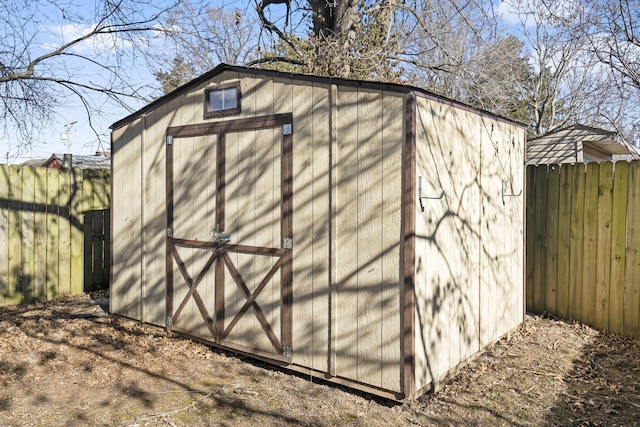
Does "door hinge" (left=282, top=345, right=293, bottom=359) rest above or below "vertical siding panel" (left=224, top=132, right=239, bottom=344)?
below

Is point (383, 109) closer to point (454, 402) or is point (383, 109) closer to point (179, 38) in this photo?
point (454, 402)

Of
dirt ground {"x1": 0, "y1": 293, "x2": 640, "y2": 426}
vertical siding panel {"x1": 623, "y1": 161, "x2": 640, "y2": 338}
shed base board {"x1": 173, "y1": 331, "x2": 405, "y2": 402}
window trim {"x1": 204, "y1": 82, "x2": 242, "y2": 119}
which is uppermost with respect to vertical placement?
window trim {"x1": 204, "y1": 82, "x2": 242, "y2": 119}

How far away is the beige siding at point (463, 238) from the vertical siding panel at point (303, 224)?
99 cm

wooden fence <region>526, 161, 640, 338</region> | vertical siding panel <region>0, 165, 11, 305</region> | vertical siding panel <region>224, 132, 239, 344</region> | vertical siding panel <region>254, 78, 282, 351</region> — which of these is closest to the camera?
vertical siding panel <region>254, 78, 282, 351</region>

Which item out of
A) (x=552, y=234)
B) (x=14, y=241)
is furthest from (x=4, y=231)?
(x=552, y=234)

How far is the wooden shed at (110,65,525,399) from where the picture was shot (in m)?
3.94

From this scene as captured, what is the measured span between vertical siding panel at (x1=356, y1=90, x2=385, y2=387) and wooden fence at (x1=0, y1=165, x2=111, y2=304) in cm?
544

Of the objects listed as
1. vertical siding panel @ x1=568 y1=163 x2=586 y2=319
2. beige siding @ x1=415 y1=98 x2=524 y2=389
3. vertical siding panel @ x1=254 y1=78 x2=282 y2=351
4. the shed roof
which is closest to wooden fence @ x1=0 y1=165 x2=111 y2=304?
vertical siding panel @ x1=254 y1=78 x2=282 y2=351

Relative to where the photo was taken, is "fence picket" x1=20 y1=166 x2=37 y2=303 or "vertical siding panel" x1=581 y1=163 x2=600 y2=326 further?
"fence picket" x1=20 y1=166 x2=37 y2=303

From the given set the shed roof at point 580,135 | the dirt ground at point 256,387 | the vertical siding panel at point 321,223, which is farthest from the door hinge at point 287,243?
the shed roof at point 580,135

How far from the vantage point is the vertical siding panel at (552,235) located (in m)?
6.24

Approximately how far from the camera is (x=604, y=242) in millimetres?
5750

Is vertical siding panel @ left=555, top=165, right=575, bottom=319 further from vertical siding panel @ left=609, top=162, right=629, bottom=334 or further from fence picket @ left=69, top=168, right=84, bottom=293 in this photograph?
fence picket @ left=69, top=168, right=84, bottom=293

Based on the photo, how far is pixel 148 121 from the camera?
594 cm
